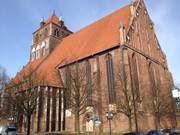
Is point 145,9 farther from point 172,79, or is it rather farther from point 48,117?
point 48,117

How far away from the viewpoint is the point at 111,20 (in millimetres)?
37594

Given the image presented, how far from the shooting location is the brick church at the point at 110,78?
91.1ft

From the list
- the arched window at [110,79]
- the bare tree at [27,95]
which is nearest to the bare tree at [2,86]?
the bare tree at [27,95]

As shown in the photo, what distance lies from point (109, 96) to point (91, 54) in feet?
23.3

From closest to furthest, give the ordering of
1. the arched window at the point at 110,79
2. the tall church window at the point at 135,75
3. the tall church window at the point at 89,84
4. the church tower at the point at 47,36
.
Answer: the tall church window at the point at 135,75 → the arched window at the point at 110,79 → the tall church window at the point at 89,84 → the church tower at the point at 47,36

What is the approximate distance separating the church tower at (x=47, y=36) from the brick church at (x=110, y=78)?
8.53 meters

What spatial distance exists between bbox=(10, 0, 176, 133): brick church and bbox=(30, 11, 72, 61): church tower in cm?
853

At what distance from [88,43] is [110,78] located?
9.74m

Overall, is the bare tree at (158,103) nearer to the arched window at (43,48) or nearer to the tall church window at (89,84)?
the tall church window at (89,84)

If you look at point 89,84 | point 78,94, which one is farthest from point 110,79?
point 78,94

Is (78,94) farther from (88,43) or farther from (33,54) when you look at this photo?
(33,54)

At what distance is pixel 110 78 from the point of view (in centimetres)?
3011

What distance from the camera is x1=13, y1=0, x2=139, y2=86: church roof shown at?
3322 centimetres

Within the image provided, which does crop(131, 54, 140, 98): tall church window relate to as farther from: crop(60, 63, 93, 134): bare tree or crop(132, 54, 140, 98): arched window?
crop(60, 63, 93, 134): bare tree
